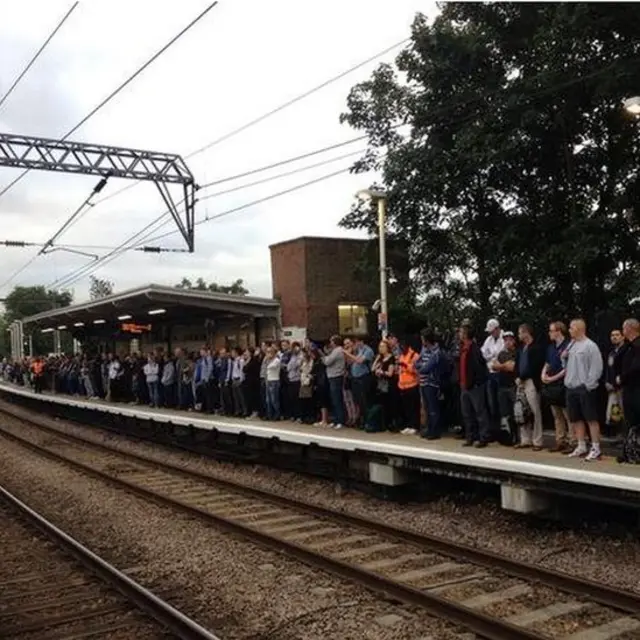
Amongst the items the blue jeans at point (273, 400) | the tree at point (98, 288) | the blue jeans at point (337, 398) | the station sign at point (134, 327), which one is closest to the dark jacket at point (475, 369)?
the blue jeans at point (337, 398)

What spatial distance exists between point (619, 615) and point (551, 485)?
2.16 metres

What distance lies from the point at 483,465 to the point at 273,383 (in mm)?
7150

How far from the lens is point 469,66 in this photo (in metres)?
19.2

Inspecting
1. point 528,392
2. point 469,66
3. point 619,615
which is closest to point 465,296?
point 469,66

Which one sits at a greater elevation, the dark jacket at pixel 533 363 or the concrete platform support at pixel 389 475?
the dark jacket at pixel 533 363

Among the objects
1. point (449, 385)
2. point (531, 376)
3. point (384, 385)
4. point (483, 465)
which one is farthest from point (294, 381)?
point (483, 465)

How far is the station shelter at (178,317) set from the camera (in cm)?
2130

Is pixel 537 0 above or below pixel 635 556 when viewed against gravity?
above

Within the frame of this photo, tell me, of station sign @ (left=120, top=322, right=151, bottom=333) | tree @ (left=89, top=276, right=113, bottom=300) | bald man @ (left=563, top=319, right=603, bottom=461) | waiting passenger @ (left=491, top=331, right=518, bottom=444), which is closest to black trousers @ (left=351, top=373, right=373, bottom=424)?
waiting passenger @ (left=491, top=331, right=518, bottom=444)

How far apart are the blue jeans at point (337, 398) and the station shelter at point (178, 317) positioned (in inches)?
316

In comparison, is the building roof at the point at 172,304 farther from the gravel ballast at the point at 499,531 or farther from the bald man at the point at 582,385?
the bald man at the point at 582,385

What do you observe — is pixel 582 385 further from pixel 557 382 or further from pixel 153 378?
pixel 153 378

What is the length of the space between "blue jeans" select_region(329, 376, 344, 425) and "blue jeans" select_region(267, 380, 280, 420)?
1.95 m

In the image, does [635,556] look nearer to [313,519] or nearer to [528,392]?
[528,392]
